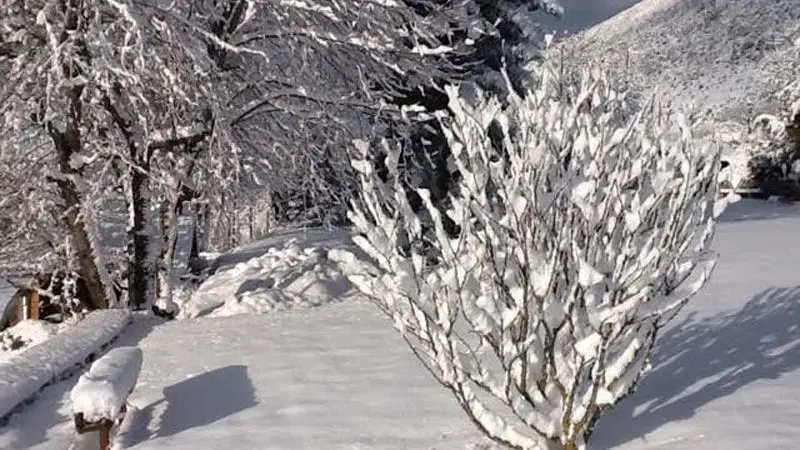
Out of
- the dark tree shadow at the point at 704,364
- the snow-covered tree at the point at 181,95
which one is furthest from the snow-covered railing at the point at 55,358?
the dark tree shadow at the point at 704,364

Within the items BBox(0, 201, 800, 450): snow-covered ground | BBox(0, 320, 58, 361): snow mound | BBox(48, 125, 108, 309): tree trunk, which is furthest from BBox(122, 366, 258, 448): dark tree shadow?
BBox(0, 320, 58, 361): snow mound

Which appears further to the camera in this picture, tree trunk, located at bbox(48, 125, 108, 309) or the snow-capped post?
tree trunk, located at bbox(48, 125, 108, 309)

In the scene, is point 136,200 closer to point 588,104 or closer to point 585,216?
point 588,104

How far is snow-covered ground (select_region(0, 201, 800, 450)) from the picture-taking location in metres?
4.47

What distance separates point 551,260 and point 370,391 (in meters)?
2.45

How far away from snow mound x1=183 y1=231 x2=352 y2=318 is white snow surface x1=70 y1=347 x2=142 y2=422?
13.1 ft

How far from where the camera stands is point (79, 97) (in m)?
8.82

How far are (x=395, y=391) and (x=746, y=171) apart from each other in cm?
2332

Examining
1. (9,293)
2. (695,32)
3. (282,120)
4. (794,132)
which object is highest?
(695,32)

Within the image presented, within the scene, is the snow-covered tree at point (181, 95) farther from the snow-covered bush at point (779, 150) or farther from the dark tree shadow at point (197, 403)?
the snow-covered bush at point (779, 150)

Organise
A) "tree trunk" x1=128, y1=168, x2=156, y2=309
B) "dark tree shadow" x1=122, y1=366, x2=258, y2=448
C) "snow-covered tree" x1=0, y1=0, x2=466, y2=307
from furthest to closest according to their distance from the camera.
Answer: "tree trunk" x1=128, y1=168, x2=156, y2=309
"snow-covered tree" x1=0, y1=0, x2=466, y2=307
"dark tree shadow" x1=122, y1=366, x2=258, y2=448

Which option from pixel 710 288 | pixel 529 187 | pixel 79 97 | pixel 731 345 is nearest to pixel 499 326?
pixel 529 187

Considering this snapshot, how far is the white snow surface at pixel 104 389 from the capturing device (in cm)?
475

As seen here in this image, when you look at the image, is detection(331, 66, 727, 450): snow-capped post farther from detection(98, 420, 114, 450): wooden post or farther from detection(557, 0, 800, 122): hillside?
detection(557, 0, 800, 122): hillside
